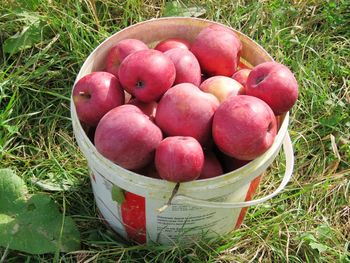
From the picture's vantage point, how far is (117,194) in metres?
1.88

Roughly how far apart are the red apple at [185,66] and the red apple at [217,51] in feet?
0.25

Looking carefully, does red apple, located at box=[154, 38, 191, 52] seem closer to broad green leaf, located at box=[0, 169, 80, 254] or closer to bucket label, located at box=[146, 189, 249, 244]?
bucket label, located at box=[146, 189, 249, 244]

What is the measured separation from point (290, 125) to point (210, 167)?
91 centimetres

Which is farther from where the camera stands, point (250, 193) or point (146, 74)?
point (250, 193)

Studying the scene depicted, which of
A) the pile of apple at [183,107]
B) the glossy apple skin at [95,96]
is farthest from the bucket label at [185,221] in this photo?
the glossy apple skin at [95,96]

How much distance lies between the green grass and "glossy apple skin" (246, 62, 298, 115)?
0.55 metres

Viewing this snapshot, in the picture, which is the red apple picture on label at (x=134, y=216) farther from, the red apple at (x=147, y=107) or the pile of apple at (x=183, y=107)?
the red apple at (x=147, y=107)

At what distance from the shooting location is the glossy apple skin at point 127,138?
1.73 m

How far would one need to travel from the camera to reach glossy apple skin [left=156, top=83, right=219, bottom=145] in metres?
1.81

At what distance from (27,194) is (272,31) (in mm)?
1572

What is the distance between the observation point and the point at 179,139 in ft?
5.70

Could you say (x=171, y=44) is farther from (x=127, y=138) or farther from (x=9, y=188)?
(x=9, y=188)

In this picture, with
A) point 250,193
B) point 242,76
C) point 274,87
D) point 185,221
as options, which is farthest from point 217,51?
point 185,221

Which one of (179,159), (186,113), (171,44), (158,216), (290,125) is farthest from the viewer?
(290,125)
